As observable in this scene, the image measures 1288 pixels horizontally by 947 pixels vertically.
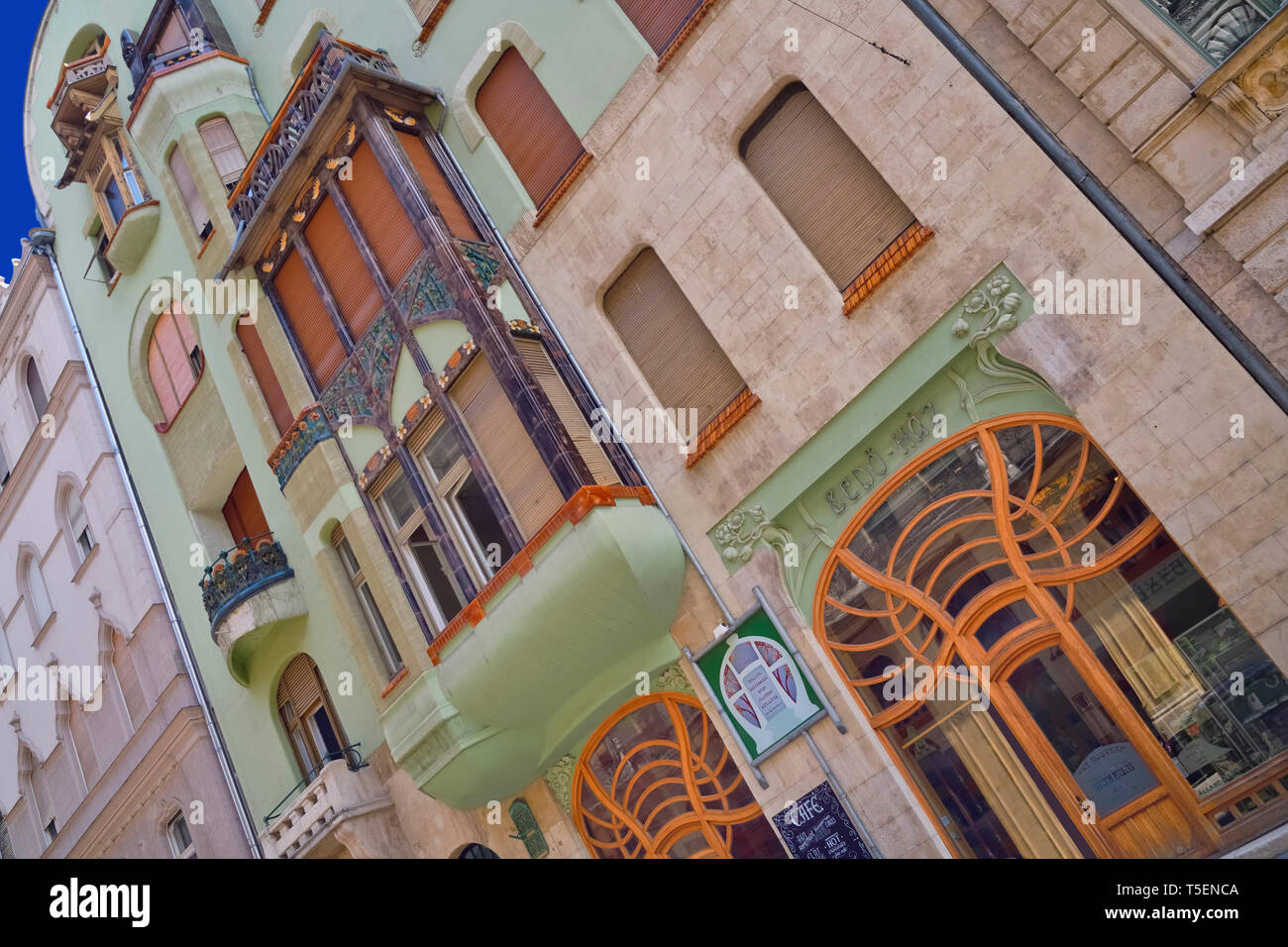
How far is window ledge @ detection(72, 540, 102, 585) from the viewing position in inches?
897

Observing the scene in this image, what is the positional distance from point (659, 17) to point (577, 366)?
4503mm

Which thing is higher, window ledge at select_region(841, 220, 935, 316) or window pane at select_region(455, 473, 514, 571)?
window pane at select_region(455, 473, 514, 571)

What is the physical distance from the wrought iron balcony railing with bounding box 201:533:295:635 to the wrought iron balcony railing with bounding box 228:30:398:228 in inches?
210

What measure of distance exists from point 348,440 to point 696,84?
703cm

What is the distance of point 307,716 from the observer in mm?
17922

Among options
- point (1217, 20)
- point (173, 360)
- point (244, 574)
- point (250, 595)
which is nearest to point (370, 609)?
point (250, 595)

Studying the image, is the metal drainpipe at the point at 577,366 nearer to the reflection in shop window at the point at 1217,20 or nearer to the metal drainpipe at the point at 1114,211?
the metal drainpipe at the point at 1114,211

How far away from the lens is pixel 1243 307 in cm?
895

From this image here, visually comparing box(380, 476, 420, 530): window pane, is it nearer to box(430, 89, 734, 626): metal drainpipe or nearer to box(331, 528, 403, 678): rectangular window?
box(331, 528, 403, 678): rectangular window

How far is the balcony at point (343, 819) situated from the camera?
15.1 m

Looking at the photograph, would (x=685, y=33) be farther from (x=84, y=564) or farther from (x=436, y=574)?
(x=84, y=564)

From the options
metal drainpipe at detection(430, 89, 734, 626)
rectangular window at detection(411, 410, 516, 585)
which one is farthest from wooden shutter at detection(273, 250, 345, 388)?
metal drainpipe at detection(430, 89, 734, 626)
